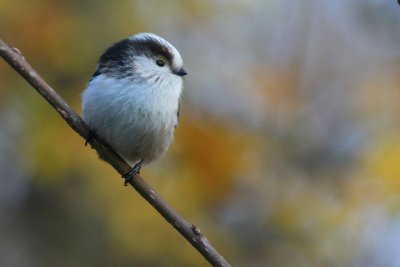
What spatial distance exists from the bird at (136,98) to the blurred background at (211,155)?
1.74 metres

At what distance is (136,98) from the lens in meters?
3.12

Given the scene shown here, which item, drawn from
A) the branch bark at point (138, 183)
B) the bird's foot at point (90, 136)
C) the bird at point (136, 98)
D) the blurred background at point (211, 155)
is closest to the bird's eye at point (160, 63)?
the bird at point (136, 98)

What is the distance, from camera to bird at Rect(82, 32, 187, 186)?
10.2 ft

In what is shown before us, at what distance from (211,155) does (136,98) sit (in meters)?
2.01

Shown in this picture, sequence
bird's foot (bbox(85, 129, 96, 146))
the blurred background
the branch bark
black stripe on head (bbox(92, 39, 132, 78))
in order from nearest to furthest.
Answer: the branch bark
bird's foot (bbox(85, 129, 96, 146))
black stripe on head (bbox(92, 39, 132, 78))
the blurred background

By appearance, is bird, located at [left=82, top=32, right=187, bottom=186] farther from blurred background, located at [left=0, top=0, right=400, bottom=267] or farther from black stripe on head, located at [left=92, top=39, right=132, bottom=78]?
blurred background, located at [left=0, top=0, right=400, bottom=267]

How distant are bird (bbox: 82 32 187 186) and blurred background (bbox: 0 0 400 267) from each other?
5.71 ft

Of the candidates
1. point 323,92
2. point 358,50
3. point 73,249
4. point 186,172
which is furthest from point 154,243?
point 358,50

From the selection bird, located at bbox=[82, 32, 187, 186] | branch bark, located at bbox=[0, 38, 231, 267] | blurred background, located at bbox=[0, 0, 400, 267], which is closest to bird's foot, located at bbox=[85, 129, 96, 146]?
bird, located at bbox=[82, 32, 187, 186]

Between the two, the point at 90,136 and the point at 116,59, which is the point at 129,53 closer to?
the point at 116,59

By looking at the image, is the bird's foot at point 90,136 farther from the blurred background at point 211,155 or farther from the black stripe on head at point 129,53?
the blurred background at point 211,155

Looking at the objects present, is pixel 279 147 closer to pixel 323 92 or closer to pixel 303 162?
pixel 303 162

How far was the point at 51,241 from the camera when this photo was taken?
5855 mm

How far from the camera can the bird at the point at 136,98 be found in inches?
123
